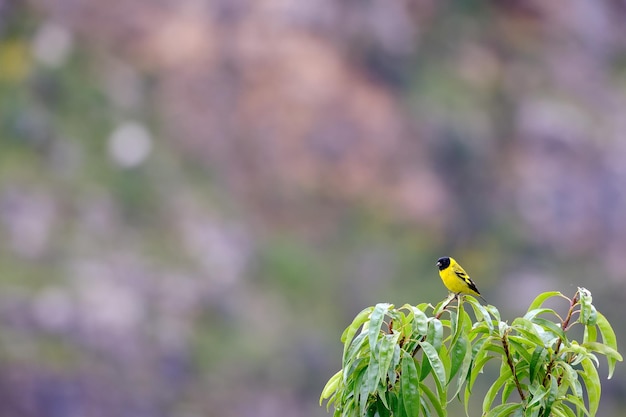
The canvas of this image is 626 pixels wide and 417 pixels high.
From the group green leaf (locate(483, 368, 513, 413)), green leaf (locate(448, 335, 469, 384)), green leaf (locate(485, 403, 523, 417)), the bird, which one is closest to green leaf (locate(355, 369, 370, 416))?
green leaf (locate(448, 335, 469, 384))

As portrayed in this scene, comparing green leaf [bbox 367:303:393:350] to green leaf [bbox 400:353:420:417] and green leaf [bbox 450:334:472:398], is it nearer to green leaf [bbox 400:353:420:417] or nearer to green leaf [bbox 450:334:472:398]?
green leaf [bbox 400:353:420:417]

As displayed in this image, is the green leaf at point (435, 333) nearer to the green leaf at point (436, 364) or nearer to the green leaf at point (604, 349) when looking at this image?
the green leaf at point (436, 364)

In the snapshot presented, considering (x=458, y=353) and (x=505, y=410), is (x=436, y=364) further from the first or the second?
(x=505, y=410)

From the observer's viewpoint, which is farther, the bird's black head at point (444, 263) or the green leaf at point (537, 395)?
the bird's black head at point (444, 263)

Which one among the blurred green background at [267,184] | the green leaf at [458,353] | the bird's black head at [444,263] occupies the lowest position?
the green leaf at [458,353]

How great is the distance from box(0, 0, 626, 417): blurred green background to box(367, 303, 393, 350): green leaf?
21.6m

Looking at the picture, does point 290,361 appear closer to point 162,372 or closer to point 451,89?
point 162,372

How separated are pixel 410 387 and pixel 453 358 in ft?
0.94

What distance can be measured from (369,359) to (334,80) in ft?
100

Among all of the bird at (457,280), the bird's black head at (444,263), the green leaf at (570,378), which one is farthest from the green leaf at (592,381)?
the bird's black head at (444,263)

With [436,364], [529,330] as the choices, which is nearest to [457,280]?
[529,330]

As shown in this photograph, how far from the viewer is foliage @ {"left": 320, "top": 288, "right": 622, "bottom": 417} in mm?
3896

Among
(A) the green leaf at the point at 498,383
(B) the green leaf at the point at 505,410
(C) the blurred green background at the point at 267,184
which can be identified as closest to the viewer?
(B) the green leaf at the point at 505,410

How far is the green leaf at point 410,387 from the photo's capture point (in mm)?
3840
